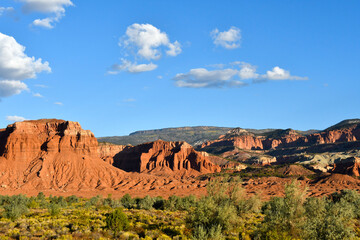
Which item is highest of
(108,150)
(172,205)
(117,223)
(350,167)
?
(108,150)

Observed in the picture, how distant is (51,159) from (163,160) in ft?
171

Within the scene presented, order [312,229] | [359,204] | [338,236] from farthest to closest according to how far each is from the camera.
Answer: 1. [359,204]
2. [312,229]
3. [338,236]

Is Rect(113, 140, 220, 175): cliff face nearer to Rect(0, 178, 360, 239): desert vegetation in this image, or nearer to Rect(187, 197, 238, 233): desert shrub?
Rect(0, 178, 360, 239): desert vegetation

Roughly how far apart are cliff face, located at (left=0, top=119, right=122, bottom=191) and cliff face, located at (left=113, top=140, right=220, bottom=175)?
27.5m

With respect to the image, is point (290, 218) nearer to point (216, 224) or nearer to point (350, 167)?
point (216, 224)

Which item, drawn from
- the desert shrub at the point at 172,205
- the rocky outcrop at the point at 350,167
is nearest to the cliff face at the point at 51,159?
the desert shrub at the point at 172,205

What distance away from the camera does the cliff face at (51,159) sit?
88375mm

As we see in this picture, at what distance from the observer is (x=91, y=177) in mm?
96125

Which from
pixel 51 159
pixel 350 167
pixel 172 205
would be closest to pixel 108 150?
pixel 51 159

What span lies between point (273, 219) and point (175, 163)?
Answer: 4267 inches

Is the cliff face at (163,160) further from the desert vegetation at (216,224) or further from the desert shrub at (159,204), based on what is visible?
the desert vegetation at (216,224)

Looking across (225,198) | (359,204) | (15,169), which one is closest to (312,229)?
(225,198)

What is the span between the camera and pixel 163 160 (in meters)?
137

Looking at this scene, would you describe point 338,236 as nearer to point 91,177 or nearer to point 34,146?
point 91,177
